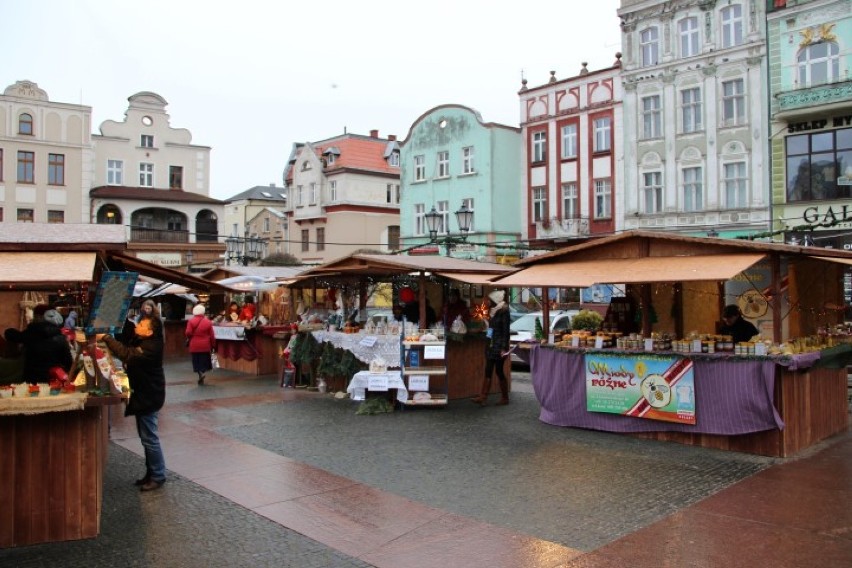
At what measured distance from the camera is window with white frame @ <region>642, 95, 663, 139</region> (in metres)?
30.2

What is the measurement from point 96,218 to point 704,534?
46244mm

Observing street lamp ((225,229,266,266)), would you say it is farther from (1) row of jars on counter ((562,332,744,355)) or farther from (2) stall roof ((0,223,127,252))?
(2) stall roof ((0,223,127,252))

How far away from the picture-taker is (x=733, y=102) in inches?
1102

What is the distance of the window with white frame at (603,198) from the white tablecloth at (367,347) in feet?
70.6

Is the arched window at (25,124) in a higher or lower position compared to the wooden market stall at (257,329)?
Answer: higher

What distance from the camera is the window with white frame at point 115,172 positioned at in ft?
154

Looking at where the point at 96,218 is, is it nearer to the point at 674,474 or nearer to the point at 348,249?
the point at 348,249

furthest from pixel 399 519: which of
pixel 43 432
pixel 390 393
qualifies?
pixel 390 393

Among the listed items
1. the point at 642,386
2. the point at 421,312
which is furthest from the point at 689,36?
the point at 642,386

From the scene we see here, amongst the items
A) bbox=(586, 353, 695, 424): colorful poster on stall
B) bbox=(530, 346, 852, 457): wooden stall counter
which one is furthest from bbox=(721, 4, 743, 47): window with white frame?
bbox=(586, 353, 695, 424): colorful poster on stall

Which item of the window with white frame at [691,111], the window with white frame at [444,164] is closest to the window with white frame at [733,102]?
the window with white frame at [691,111]

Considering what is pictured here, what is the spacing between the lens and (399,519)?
6.39 m

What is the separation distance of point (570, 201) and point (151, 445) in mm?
28934

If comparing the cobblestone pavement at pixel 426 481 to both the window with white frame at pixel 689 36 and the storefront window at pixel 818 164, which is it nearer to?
the storefront window at pixel 818 164
